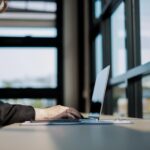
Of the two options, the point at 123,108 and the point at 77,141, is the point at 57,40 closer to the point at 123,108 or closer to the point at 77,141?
the point at 123,108

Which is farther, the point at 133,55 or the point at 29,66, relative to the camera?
the point at 29,66

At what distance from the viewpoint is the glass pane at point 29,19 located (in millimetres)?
4895

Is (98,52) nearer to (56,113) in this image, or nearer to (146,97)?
(146,97)

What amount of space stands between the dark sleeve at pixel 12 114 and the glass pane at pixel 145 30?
44.8 inches

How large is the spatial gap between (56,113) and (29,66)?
3.26 meters

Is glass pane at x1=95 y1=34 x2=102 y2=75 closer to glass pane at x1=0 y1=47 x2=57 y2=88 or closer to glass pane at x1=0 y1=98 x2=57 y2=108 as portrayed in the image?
glass pane at x1=0 y1=47 x2=57 y2=88

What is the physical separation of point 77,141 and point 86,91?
382 cm

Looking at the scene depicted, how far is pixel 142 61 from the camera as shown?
2.50m

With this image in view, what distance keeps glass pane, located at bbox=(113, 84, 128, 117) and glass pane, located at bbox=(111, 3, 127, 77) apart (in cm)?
15

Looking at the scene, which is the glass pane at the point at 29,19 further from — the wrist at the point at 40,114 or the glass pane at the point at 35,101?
the wrist at the point at 40,114

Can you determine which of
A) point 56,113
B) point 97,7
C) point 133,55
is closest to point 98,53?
point 97,7

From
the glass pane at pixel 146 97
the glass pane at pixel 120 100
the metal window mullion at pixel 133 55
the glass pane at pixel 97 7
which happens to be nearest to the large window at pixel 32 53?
the glass pane at pixel 97 7

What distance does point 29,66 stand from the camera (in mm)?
4855

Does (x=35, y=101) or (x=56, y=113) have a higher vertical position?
(x=56, y=113)
